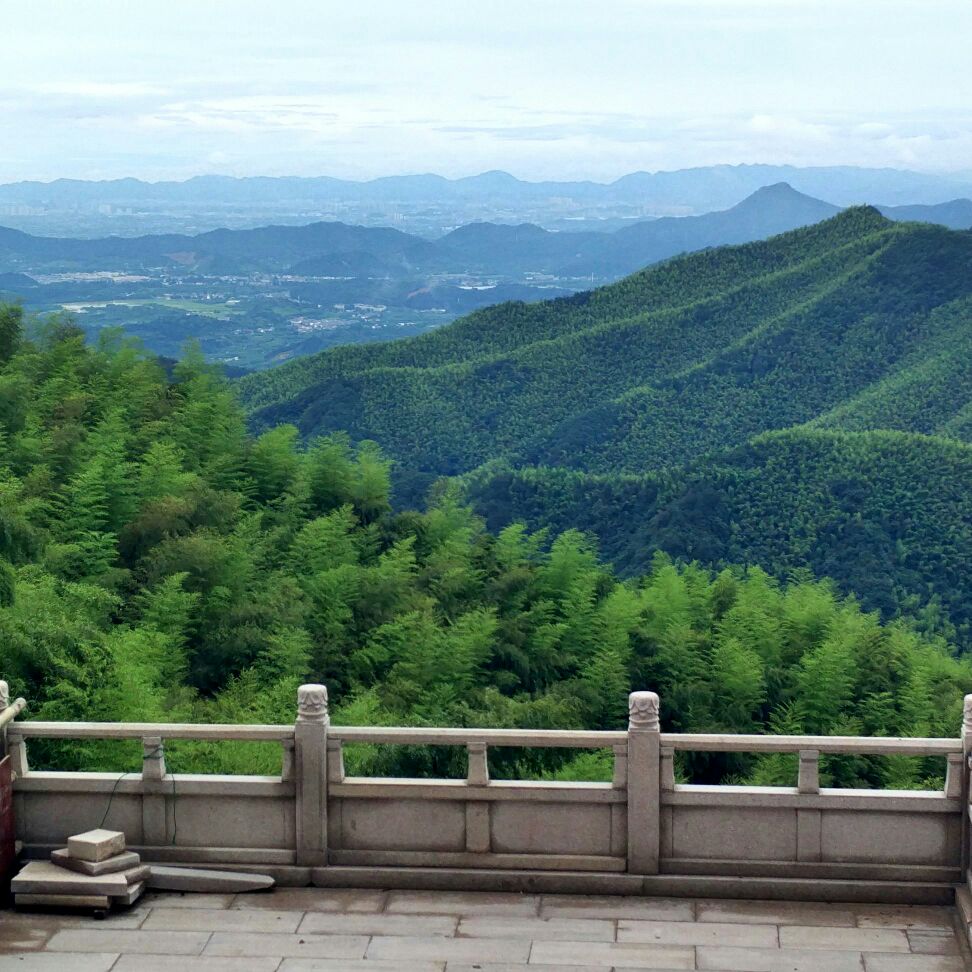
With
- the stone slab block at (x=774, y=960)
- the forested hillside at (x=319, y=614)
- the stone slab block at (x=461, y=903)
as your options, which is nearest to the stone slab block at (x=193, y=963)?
the stone slab block at (x=461, y=903)

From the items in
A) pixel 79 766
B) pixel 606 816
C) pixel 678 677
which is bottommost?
pixel 678 677

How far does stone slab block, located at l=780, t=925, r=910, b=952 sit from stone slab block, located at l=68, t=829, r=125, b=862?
3.92 metres

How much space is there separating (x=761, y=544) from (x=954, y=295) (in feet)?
93.6

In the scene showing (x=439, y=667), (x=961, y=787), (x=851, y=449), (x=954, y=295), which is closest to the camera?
(x=961, y=787)

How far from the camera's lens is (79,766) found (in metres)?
13.3

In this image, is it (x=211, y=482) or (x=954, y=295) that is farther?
(x=954, y=295)

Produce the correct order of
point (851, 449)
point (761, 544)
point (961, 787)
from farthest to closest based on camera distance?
point (851, 449), point (761, 544), point (961, 787)

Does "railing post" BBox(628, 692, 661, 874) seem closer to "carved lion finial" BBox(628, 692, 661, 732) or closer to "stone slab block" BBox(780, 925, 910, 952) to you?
"carved lion finial" BBox(628, 692, 661, 732)

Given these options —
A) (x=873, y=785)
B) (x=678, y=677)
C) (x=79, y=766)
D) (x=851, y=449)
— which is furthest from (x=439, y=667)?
(x=851, y=449)

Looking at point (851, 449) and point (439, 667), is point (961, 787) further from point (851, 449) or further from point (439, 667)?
point (851, 449)

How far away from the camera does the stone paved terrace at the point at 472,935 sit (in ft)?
26.8

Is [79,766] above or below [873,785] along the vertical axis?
above

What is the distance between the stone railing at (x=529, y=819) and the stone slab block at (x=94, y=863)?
0.24 metres

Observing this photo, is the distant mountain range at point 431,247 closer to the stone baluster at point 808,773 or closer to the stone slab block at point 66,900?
the stone slab block at point 66,900
